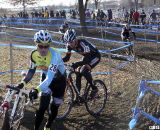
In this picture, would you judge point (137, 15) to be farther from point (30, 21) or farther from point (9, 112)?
point (9, 112)

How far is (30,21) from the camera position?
35.2 metres

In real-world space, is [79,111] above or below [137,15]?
below

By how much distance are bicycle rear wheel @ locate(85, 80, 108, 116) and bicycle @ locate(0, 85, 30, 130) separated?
222 cm

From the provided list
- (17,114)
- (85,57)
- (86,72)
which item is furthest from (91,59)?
(17,114)

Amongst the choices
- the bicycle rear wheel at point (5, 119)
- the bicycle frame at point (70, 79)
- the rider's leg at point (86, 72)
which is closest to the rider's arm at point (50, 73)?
the bicycle rear wheel at point (5, 119)

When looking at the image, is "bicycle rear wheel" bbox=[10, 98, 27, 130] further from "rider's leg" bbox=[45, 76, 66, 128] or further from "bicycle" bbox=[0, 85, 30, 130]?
"rider's leg" bbox=[45, 76, 66, 128]

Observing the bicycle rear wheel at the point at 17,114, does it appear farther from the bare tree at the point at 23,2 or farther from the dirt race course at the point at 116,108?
the bare tree at the point at 23,2

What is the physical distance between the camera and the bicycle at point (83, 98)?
8125 mm

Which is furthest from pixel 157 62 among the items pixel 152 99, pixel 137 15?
pixel 137 15

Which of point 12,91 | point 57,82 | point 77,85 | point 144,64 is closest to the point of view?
point 12,91

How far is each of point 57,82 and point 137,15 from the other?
25.9m

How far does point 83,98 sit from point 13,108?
2.45 m

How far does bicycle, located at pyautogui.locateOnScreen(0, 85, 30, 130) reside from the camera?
5914mm

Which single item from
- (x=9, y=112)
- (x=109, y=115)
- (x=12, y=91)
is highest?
(x=12, y=91)
